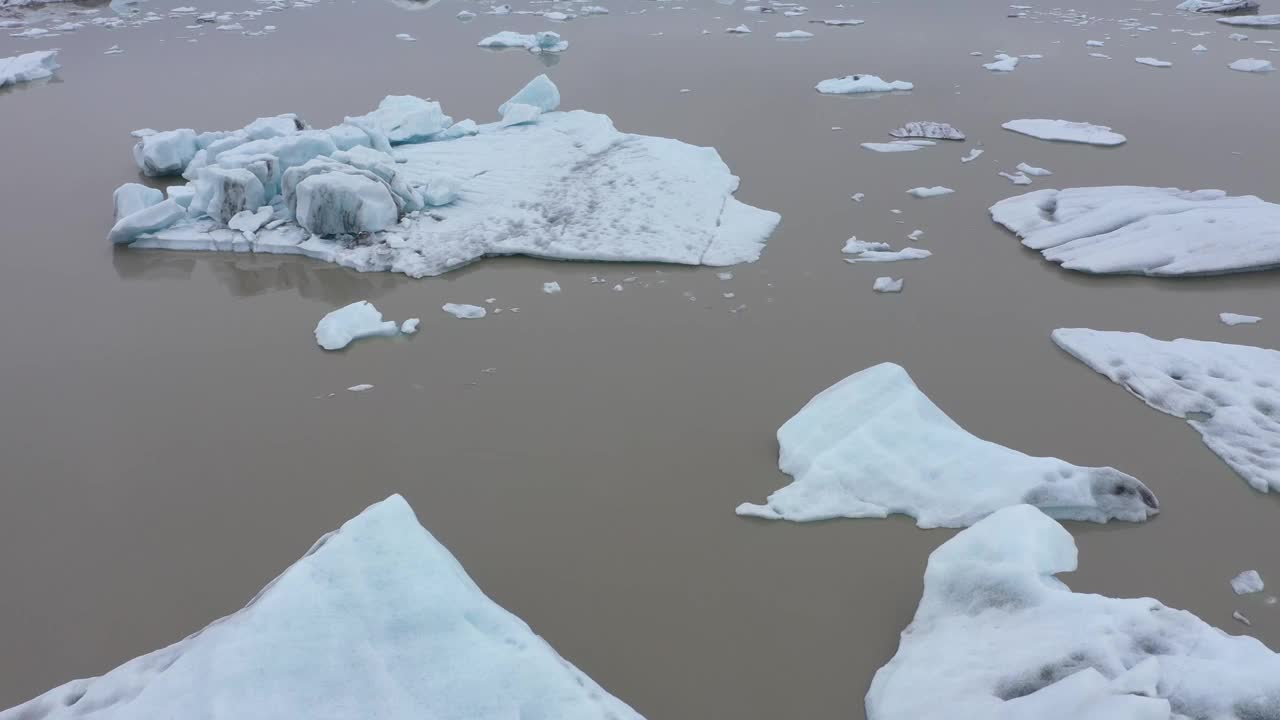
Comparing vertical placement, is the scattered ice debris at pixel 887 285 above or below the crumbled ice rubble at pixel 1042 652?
below

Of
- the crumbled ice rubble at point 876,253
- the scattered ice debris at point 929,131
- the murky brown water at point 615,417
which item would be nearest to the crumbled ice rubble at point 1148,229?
the murky brown water at point 615,417

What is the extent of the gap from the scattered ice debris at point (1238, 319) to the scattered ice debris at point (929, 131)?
384 centimetres

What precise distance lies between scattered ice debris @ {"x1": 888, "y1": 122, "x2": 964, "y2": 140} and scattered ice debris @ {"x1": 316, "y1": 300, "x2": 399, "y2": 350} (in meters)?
5.78

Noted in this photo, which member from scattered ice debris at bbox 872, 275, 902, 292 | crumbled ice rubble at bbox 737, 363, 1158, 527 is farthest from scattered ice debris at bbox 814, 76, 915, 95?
→ crumbled ice rubble at bbox 737, 363, 1158, 527

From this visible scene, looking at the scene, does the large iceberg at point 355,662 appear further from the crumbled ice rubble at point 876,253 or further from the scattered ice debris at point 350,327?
the crumbled ice rubble at point 876,253

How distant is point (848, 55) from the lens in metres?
11.9

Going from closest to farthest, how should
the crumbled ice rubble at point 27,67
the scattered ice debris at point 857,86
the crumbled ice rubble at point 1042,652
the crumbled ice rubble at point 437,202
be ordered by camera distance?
the crumbled ice rubble at point 1042,652, the crumbled ice rubble at point 437,202, the scattered ice debris at point 857,86, the crumbled ice rubble at point 27,67

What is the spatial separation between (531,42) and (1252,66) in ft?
33.3

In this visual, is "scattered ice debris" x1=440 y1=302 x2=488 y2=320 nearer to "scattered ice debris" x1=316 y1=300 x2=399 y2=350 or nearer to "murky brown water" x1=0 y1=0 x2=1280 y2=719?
"murky brown water" x1=0 y1=0 x2=1280 y2=719

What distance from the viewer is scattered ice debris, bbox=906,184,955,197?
265 inches

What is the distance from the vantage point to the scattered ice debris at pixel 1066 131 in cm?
796

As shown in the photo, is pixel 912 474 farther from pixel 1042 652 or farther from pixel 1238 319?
pixel 1238 319

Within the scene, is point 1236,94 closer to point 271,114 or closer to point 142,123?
point 271,114

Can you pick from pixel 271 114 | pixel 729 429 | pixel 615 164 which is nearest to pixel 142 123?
pixel 271 114
